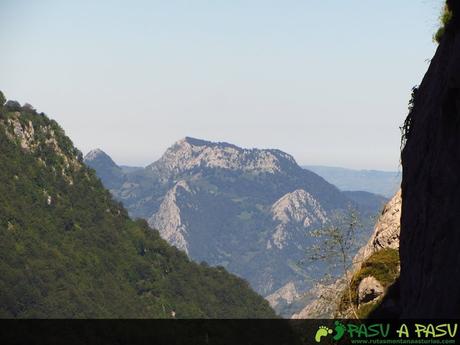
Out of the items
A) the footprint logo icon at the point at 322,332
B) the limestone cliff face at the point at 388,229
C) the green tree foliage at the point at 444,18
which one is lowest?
the footprint logo icon at the point at 322,332

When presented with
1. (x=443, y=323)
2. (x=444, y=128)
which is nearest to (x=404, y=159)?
(x=444, y=128)

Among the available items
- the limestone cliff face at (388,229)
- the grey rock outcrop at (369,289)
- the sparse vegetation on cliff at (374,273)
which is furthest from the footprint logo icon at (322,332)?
the limestone cliff face at (388,229)

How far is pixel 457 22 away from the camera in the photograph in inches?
866

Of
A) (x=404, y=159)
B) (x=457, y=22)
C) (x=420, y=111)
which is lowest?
(x=404, y=159)

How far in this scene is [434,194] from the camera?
21.1 meters

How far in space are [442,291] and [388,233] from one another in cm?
1709

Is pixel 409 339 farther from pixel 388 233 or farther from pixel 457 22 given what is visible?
pixel 388 233

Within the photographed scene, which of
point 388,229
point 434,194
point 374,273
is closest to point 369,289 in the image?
point 374,273

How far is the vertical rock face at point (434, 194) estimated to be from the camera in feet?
60.5

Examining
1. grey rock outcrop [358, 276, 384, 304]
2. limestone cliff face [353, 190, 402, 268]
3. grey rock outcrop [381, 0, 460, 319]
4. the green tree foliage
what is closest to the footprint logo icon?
grey rock outcrop [358, 276, 384, 304]

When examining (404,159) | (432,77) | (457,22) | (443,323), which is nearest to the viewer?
(443,323)

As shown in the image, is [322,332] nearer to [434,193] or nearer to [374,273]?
[374,273]

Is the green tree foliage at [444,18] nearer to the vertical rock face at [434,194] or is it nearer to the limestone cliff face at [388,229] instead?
the vertical rock face at [434,194]

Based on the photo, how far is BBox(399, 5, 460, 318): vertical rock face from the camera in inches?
726
